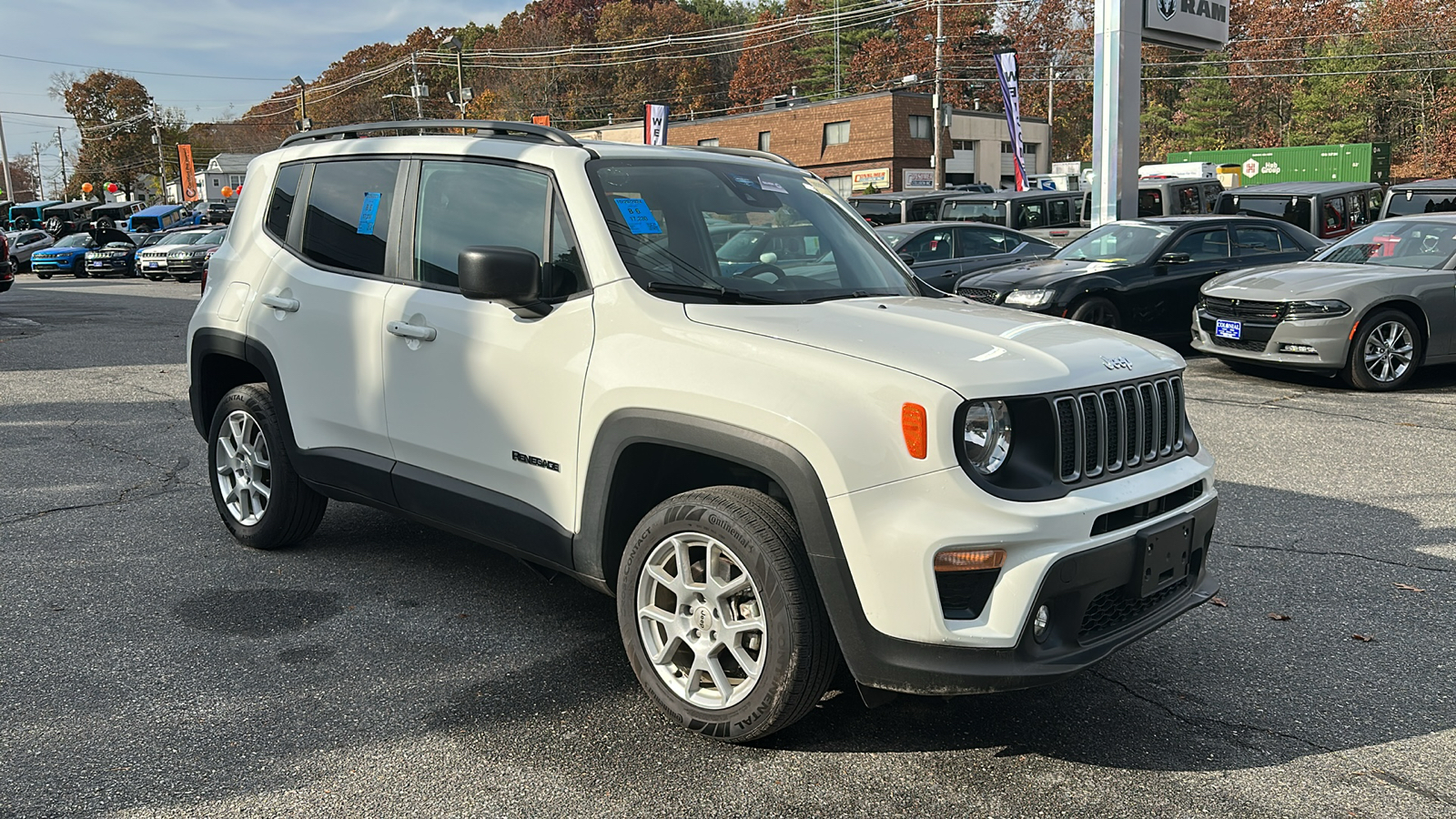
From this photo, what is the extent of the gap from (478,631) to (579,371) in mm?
1260

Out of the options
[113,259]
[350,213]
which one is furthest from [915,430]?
[113,259]

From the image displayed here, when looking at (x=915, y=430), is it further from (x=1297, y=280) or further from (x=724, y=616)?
(x=1297, y=280)

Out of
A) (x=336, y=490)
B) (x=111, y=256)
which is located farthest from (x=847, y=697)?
(x=111, y=256)

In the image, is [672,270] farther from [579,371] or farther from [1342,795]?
[1342,795]

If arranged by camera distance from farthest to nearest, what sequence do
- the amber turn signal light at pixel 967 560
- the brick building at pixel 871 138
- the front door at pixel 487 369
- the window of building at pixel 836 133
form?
1. the window of building at pixel 836 133
2. the brick building at pixel 871 138
3. the front door at pixel 487 369
4. the amber turn signal light at pixel 967 560

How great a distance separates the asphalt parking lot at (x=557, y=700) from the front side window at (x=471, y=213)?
1.42 m

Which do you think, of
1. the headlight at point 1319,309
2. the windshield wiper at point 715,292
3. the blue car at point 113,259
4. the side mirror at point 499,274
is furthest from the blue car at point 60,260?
the windshield wiper at point 715,292

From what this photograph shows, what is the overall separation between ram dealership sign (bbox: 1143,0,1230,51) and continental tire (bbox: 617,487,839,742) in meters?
17.9

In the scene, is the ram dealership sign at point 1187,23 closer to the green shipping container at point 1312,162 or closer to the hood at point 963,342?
the hood at point 963,342

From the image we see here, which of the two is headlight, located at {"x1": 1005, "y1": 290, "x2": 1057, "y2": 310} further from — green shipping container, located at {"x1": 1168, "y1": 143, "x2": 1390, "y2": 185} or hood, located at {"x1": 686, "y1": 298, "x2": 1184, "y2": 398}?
green shipping container, located at {"x1": 1168, "y1": 143, "x2": 1390, "y2": 185}

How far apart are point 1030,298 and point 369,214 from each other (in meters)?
8.55

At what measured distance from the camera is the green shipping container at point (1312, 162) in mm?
38750

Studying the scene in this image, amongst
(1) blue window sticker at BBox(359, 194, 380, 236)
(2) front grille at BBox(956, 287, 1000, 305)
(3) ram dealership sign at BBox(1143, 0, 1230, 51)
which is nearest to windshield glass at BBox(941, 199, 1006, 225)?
(3) ram dealership sign at BBox(1143, 0, 1230, 51)

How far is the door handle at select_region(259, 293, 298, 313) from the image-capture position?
4746 millimetres
